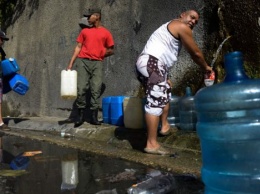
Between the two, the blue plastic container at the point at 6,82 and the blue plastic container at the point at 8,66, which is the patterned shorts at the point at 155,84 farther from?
the blue plastic container at the point at 6,82

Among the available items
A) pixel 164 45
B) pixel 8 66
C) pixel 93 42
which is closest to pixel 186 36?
pixel 164 45

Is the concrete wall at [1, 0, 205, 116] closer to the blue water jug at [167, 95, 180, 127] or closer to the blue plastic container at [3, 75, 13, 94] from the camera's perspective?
the blue water jug at [167, 95, 180, 127]

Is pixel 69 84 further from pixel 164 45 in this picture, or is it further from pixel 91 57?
pixel 164 45

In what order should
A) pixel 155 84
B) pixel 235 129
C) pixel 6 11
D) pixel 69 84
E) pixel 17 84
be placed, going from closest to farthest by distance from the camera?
pixel 235 129 → pixel 155 84 → pixel 69 84 → pixel 17 84 → pixel 6 11

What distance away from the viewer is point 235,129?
2006 millimetres

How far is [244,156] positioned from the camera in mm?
2000

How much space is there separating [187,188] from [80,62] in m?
3.68

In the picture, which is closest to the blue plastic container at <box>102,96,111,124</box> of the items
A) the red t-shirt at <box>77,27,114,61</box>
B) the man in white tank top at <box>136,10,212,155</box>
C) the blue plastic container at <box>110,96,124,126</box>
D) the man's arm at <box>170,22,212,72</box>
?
the blue plastic container at <box>110,96,124,126</box>

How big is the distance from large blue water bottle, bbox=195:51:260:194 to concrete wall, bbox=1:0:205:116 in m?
3.51

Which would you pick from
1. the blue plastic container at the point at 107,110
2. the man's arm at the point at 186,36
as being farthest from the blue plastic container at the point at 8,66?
the man's arm at the point at 186,36

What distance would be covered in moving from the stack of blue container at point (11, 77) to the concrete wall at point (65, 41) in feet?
3.81

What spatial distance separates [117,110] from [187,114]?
155 centimetres

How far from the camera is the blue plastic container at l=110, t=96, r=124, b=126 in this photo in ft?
19.4

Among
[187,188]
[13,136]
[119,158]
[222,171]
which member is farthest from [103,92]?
[222,171]
